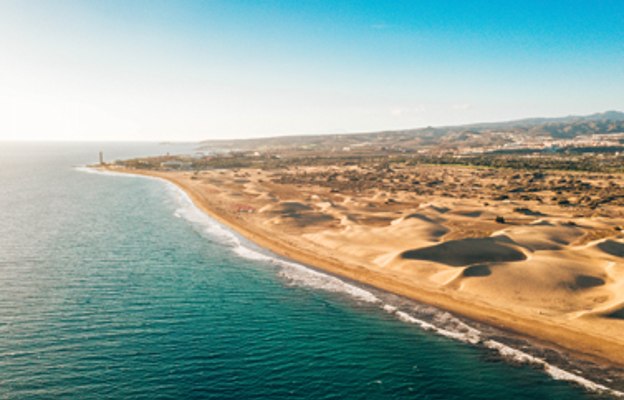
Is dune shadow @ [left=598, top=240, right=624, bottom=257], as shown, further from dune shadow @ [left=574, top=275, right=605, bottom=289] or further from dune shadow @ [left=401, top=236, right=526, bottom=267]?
dune shadow @ [left=574, top=275, right=605, bottom=289]

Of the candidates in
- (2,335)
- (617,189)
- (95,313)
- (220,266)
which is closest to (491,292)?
(220,266)

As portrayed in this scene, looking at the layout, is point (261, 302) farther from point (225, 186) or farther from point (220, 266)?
point (225, 186)

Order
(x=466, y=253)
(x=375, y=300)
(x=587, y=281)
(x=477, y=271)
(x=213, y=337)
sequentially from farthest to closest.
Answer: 1. (x=466, y=253)
2. (x=477, y=271)
3. (x=587, y=281)
4. (x=375, y=300)
5. (x=213, y=337)

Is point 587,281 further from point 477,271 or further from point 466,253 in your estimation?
point 466,253

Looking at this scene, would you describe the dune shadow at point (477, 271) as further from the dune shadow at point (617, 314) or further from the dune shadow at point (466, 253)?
the dune shadow at point (617, 314)

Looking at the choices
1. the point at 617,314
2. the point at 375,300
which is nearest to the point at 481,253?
the point at 617,314

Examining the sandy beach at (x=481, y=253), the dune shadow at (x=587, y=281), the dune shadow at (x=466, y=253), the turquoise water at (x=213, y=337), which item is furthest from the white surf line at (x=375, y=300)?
the dune shadow at (x=587, y=281)
